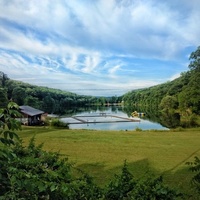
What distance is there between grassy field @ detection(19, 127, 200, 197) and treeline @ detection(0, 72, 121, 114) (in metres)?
3.45

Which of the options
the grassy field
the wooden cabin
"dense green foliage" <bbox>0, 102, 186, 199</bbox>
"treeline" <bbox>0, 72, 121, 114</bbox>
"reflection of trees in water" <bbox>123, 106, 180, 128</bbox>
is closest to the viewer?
"dense green foliage" <bbox>0, 102, 186, 199</bbox>

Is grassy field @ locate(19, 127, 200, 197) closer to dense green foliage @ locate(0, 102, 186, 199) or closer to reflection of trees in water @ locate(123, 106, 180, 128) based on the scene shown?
dense green foliage @ locate(0, 102, 186, 199)

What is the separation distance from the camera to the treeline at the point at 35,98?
55444 mm

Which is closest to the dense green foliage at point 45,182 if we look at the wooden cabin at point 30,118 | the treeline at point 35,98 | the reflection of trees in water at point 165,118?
the treeline at point 35,98

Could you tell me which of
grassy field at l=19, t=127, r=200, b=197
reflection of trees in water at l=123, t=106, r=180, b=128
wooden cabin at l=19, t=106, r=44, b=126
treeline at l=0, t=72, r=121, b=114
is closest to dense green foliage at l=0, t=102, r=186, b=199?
treeline at l=0, t=72, r=121, b=114

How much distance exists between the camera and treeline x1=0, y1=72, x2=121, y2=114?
182 feet

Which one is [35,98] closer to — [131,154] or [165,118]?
[165,118]

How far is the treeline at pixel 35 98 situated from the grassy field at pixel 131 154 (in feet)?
11.3

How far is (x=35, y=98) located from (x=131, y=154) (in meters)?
64.0

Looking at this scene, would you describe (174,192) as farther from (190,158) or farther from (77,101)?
(77,101)

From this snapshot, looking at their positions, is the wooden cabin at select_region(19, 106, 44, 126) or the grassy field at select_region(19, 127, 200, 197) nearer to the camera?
the grassy field at select_region(19, 127, 200, 197)

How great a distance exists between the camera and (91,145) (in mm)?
12109

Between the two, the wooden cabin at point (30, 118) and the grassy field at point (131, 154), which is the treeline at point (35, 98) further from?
the grassy field at point (131, 154)

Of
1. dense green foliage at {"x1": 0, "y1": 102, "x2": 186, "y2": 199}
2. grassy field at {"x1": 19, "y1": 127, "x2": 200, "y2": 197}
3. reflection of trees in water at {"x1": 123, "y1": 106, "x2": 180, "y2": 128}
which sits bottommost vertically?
reflection of trees in water at {"x1": 123, "y1": 106, "x2": 180, "y2": 128}
